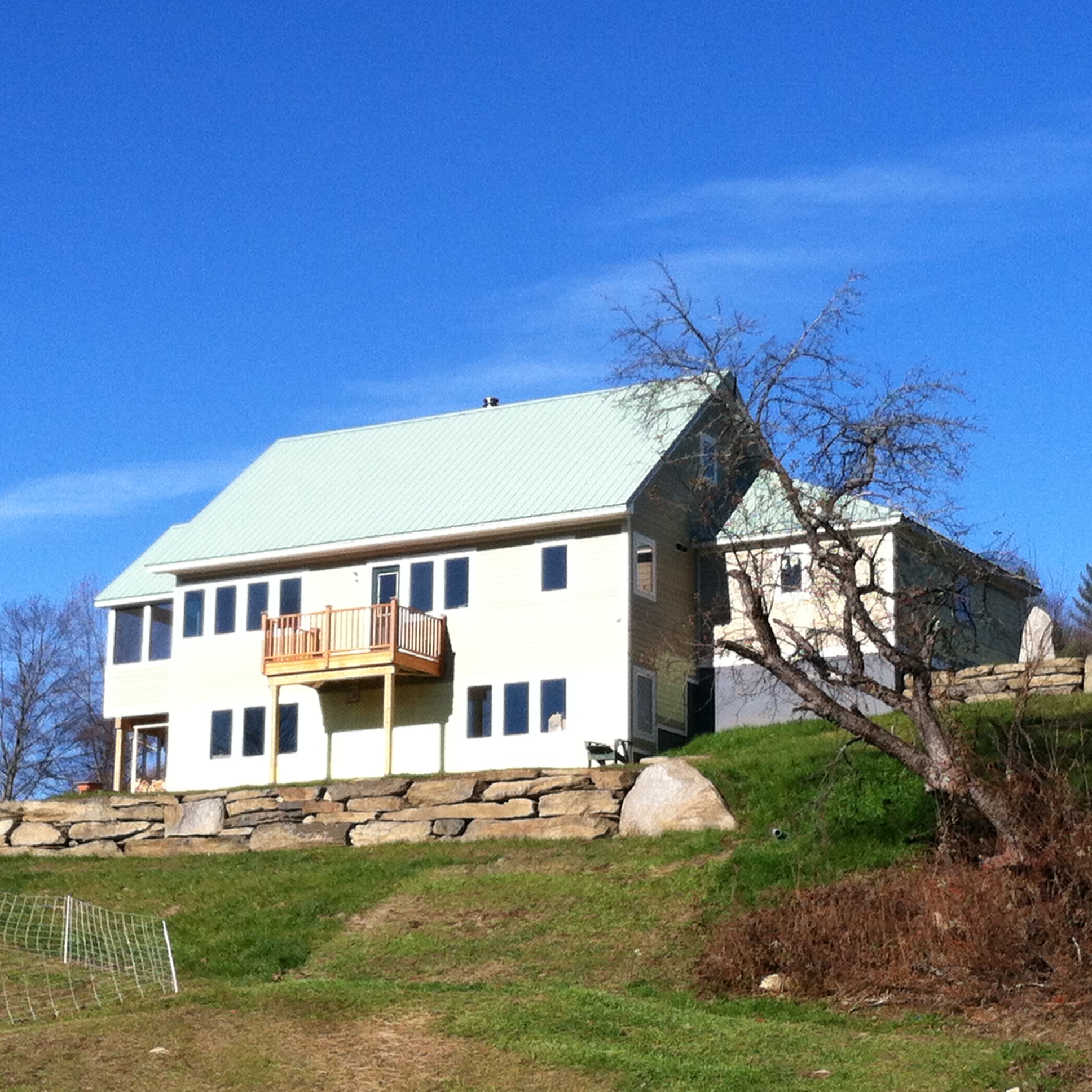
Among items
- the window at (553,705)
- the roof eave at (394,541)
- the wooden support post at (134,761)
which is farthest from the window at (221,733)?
the window at (553,705)

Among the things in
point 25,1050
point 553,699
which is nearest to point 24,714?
point 553,699

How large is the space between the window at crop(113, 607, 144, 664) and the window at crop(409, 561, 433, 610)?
7512 millimetres

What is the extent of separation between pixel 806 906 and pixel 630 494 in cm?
1419

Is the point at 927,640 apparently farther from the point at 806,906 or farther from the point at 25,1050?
the point at 25,1050

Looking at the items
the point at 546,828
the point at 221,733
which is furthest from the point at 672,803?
the point at 221,733

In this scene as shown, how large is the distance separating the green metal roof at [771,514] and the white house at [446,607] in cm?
135

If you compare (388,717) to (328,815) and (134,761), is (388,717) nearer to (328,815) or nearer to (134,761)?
(328,815)

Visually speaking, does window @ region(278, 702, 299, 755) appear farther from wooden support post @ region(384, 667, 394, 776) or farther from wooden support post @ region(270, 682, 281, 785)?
wooden support post @ region(384, 667, 394, 776)

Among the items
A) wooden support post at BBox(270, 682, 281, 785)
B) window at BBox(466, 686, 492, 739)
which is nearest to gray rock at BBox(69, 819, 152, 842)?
wooden support post at BBox(270, 682, 281, 785)

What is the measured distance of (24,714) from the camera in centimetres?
5731

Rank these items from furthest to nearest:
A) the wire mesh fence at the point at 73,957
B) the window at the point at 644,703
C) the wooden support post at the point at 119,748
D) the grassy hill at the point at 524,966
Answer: the wooden support post at the point at 119,748
the window at the point at 644,703
the wire mesh fence at the point at 73,957
the grassy hill at the point at 524,966

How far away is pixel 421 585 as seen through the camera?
34.4 metres

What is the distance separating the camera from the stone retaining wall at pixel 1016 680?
28703 millimetres

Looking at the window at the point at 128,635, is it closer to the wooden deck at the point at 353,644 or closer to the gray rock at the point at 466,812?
the wooden deck at the point at 353,644
